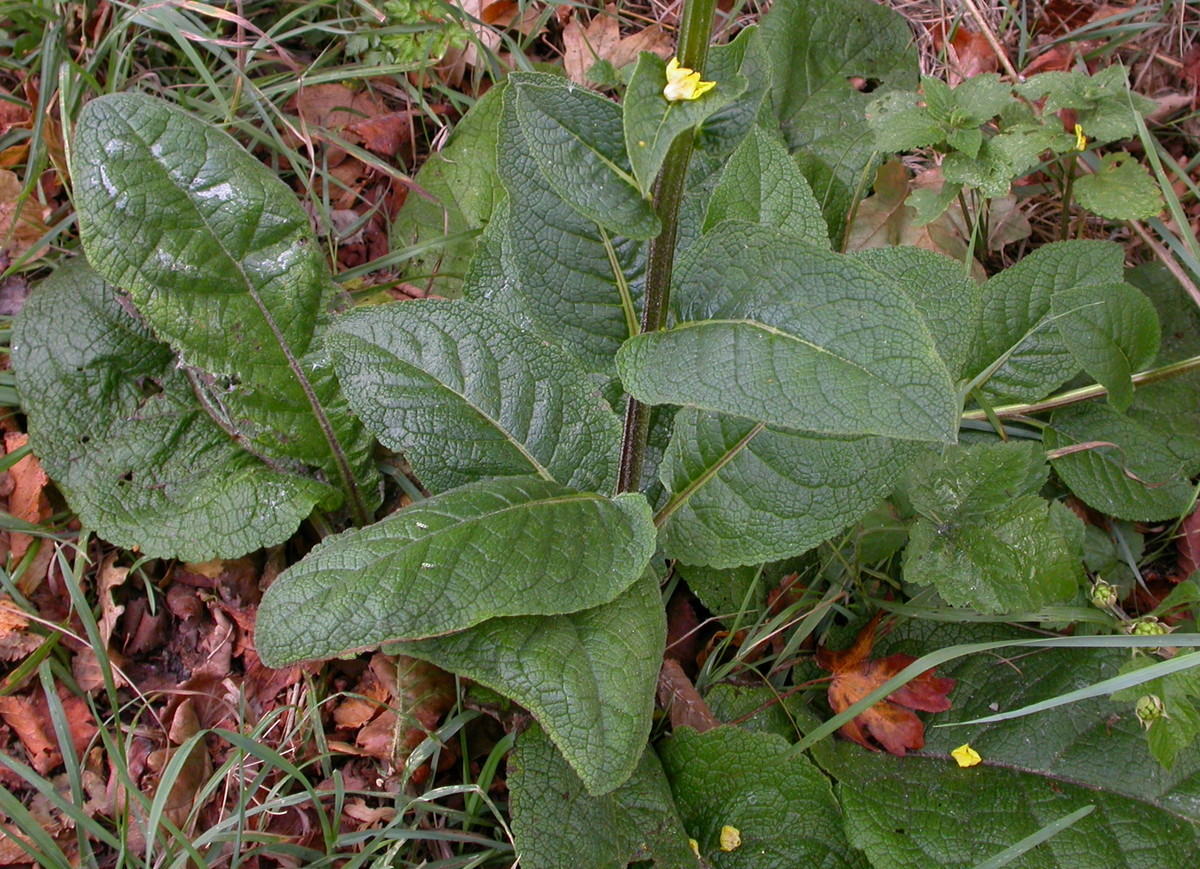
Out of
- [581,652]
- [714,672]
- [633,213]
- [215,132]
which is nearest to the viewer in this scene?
[633,213]

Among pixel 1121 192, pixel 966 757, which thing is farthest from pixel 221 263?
pixel 1121 192

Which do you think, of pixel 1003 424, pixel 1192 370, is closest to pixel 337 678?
pixel 1003 424

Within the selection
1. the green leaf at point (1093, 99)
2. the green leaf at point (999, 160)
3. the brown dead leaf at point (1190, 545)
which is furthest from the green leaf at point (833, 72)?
the brown dead leaf at point (1190, 545)

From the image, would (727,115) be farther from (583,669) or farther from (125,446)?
(125,446)

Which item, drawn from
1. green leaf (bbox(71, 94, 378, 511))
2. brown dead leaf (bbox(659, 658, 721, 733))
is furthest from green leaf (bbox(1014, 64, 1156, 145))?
green leaf (bbox(71, 94, 378, 511))

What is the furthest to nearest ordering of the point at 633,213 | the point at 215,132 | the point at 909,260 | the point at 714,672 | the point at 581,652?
the point at 714,672
the point at 215,132
the point at 909,260
the point at 581,652
the point at 633,213

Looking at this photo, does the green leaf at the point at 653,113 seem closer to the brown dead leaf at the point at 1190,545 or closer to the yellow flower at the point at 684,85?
the yellow flower at the point at 684,85

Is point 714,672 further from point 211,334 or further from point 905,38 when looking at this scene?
point 905,38

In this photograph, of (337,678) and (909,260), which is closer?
(909,260)
